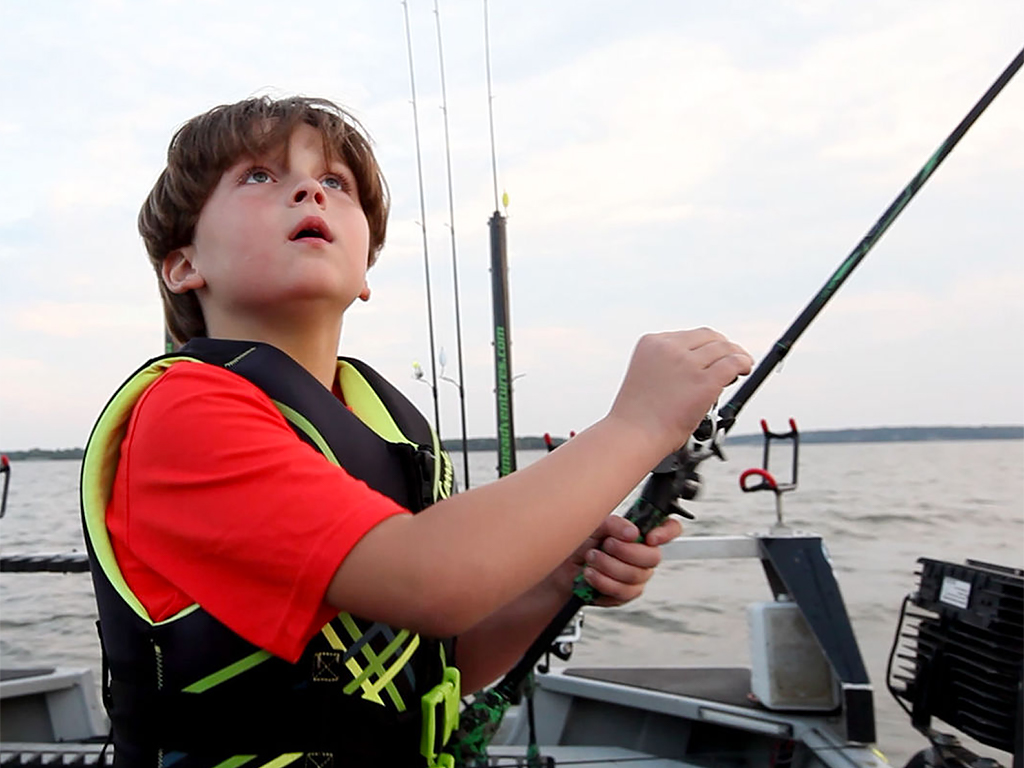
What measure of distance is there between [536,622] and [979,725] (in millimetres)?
2144

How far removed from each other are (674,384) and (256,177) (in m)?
0.70

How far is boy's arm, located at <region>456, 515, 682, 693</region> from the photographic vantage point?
1.43 meters

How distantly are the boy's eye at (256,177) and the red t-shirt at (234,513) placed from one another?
36 cm

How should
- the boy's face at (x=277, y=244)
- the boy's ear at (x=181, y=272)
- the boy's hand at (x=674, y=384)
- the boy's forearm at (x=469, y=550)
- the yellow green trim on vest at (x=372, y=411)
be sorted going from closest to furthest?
the boy's forearm at (x=469, y=550)
the boy's hand at (x=674, y=384)
the boy's face at (x=277, y=244)
the boy's ear at (x=181, y=272)
the yellow green trim on vest at (x=372, y=411)

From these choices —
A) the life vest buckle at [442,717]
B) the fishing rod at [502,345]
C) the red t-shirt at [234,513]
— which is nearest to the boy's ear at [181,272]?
the red t-shirt at [234,513]

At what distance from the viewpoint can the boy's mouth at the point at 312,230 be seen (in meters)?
1.24

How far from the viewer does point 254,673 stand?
1089mm

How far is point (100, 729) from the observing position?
4305 millimetres

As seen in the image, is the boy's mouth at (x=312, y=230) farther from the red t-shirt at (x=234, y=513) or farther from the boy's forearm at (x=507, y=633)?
the boy's forearm at (x=507, y=633)

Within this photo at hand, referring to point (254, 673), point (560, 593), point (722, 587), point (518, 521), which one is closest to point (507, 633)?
point (560, 593)

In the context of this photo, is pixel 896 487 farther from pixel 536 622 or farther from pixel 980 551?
pixel 536 622

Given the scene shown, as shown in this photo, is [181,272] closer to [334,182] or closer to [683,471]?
[334,182]

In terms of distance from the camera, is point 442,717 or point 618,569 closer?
point 442,717

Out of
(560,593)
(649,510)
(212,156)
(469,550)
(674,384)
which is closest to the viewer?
(469,550)
